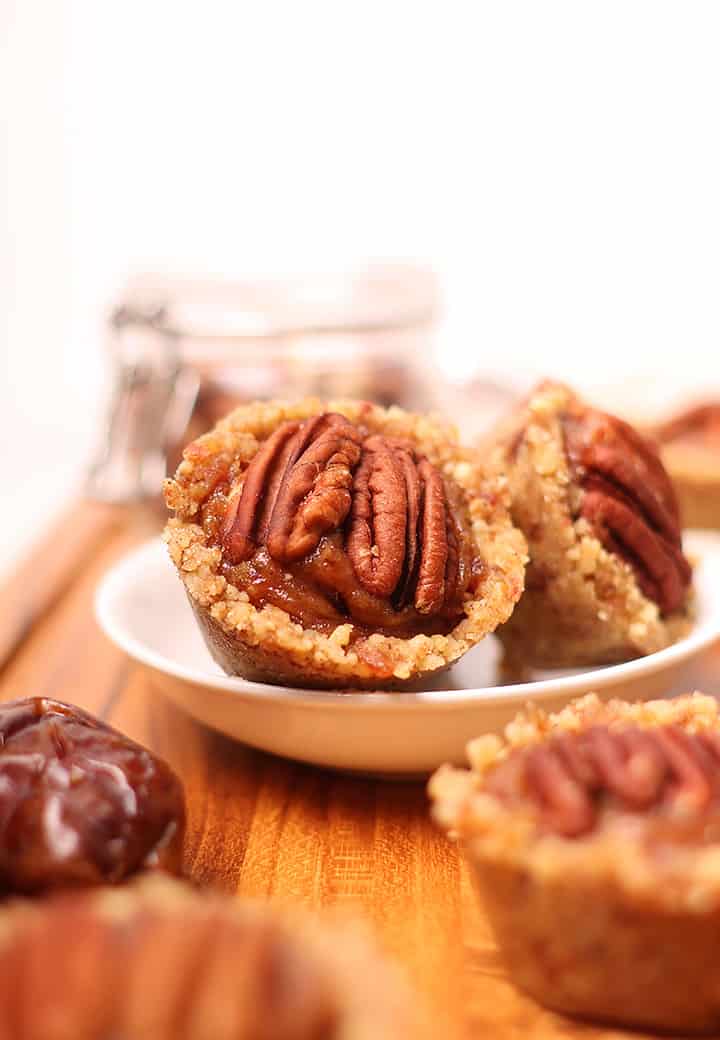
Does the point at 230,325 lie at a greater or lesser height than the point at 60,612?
greater

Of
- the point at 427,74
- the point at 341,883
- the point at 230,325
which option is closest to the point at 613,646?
the point at 341,883

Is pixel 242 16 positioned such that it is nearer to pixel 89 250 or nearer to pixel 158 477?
pixel 89 250

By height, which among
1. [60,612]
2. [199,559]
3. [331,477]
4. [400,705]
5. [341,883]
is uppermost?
[331,477]

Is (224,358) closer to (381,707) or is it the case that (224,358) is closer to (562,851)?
(381,707)

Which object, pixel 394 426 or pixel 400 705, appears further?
pixel 394 426

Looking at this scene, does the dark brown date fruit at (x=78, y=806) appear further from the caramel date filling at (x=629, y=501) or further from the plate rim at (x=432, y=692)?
the caramel date filling at (x=629, y=501)

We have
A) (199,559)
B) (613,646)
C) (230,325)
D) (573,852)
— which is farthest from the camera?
(230,325)

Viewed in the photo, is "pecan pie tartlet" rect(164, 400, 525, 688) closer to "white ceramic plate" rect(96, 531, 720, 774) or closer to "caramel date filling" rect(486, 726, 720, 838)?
"white ceramic plate" rect(96, 531, 720, 774)
